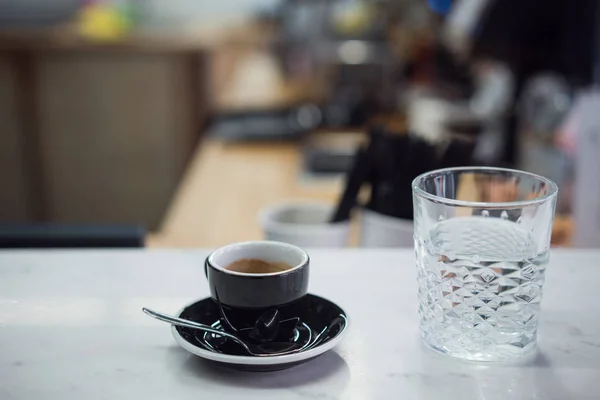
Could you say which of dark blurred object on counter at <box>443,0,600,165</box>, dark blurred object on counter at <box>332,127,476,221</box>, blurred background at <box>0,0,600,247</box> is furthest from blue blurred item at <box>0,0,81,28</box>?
dark blurred object on counter at <box>332,127,476,221</box>

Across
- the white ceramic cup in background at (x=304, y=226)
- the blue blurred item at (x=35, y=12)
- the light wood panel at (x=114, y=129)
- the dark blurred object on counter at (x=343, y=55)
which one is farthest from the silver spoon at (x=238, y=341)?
the blue blurred item at (x=35, y=12)

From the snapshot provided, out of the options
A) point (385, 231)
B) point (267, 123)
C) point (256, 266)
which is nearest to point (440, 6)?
point (267, 123)

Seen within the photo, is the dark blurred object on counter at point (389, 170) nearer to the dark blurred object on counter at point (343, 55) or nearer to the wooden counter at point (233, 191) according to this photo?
the wooden counter at point (233, 191)

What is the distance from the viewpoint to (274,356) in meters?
0.59

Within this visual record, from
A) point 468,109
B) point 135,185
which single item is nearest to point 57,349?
point 468,109

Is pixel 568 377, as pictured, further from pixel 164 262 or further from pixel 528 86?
pixel 528 86

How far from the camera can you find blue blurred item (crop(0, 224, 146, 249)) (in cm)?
100

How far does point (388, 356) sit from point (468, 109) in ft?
6.71

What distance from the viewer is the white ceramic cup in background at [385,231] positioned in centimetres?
104

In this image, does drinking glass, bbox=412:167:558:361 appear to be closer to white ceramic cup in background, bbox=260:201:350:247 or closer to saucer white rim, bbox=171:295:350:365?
saucer white rim, bbox=171:295:350:365

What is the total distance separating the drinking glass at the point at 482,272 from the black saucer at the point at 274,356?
9 centimetres

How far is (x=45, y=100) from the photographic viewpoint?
367 centimetres

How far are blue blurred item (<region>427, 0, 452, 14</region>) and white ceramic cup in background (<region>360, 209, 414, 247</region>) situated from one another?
5.35 ft

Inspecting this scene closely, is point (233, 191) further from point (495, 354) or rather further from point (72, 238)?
point (495, 354)
